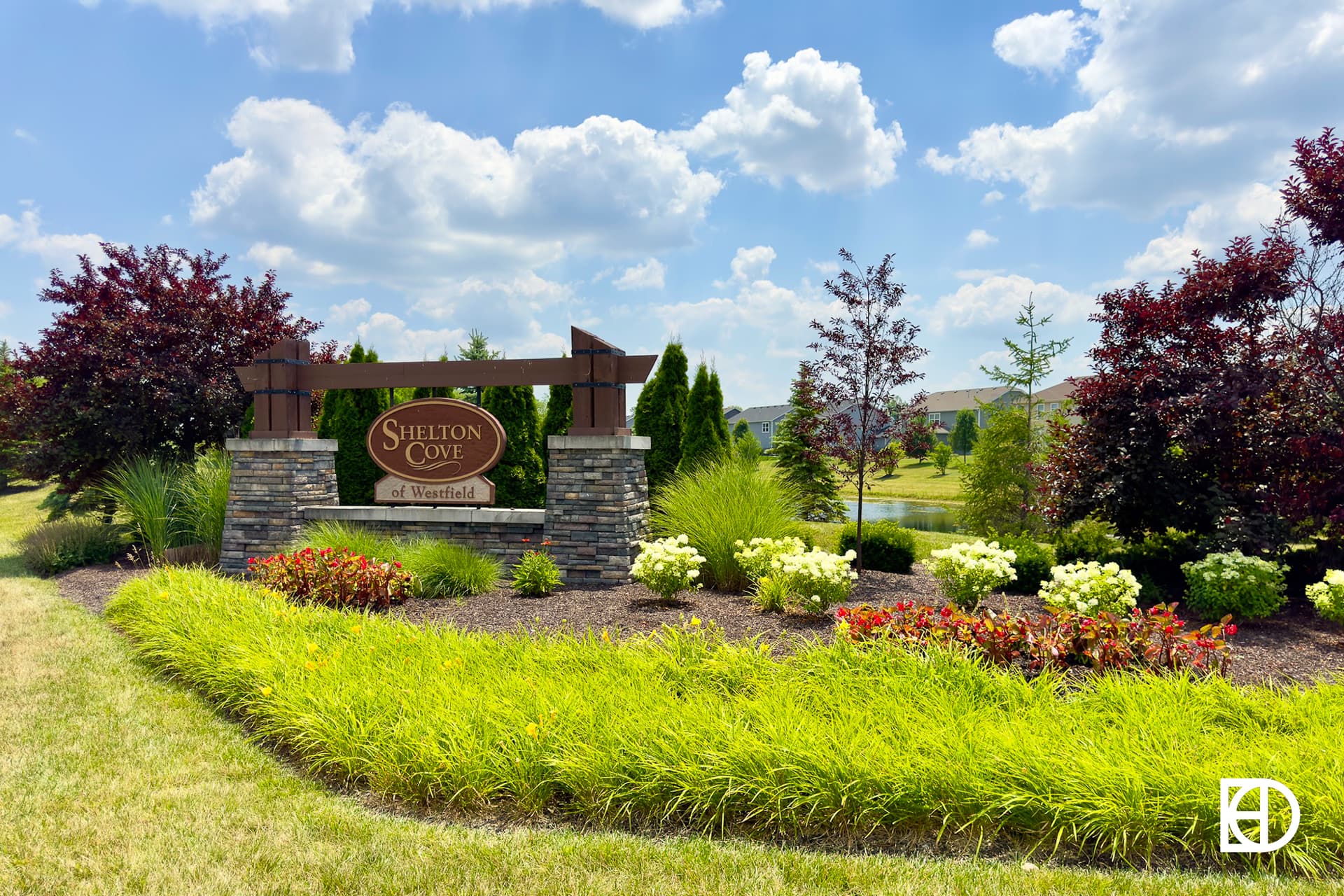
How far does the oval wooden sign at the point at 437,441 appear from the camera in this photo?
9.60 meters

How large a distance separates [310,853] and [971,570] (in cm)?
549

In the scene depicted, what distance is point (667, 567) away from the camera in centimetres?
747

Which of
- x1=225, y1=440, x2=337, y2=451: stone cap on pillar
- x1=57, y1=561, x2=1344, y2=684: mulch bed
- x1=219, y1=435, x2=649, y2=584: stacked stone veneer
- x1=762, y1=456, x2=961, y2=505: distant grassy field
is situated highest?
x1=225, y1=440, x2=337, y2=451: stone cap on pillar

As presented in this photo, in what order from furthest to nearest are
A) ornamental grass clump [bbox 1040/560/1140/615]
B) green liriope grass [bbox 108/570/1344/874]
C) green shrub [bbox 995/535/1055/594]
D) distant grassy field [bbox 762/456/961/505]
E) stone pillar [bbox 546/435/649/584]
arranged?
distant grassy field [bbox 762/456/961/505]
stone pillar [bbox 546/435/649/584]
green shrub [bbox 995/535/1055/594]
ornamental grass clump [bbox 1040/560/1140/615]
green liriope grass [bbox 108/570/1344/874]

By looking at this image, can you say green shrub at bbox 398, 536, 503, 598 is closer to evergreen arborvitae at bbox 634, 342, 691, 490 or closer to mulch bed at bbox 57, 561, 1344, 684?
mulch bed at bbox 57, 561, 1344, 684

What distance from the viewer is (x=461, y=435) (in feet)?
31.6

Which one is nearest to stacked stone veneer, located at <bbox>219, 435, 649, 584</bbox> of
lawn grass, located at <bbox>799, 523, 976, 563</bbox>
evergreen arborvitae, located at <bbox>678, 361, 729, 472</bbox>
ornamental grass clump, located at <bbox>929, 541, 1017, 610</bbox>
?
evergreen arborvitae, located at <bbox>678, 361, 729, 472</bbox>

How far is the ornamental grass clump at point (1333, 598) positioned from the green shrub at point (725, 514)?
4923mm

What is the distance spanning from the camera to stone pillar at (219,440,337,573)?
9.92m

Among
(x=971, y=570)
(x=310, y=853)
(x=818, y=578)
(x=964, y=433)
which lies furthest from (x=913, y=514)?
(x=964, y=433)

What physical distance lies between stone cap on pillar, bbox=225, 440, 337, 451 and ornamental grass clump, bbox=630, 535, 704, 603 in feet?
16.4

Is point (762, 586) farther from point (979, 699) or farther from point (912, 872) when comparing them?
point (912, 872)

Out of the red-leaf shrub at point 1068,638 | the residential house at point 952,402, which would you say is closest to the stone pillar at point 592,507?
the red-leaf shrub at point 1068,638

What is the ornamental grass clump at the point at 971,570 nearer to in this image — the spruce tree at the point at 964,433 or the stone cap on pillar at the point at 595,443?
the stone cap on pillar at the point at 595,443
